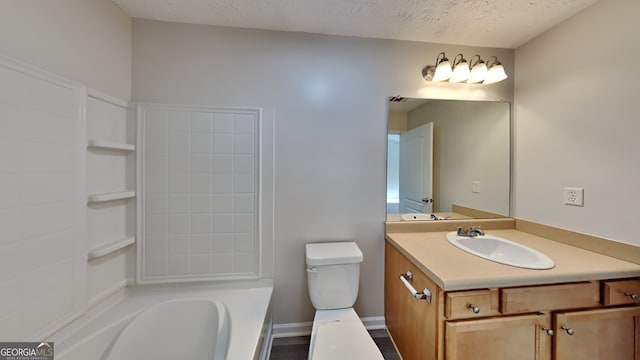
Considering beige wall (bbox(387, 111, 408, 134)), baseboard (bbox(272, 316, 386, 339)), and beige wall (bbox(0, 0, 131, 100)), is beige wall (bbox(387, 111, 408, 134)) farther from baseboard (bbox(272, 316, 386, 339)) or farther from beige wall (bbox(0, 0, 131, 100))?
beige wall (bbox(0, 0, 131, 100))

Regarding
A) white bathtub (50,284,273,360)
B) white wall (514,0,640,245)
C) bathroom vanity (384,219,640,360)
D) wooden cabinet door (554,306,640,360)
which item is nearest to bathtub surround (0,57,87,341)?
white bathtub (50,284,273,360)

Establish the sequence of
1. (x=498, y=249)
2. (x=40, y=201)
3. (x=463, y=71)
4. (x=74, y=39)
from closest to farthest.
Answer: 1. (x=40, y=201)
2. (x=74, y=39)
3. (x=498, y=249)
4. (x=463, y=71)

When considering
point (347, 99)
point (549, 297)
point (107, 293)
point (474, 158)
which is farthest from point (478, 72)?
point (107, 293)

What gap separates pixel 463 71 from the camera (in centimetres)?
166

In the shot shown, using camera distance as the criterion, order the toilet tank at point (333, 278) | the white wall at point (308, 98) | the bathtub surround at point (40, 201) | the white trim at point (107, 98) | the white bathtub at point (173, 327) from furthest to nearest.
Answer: the white wall at point (308, 98) → the toilet tank at point (333, 278) → the white trim at point (107, 98) → the white bathtub at point (173, 327) → the bathtub surround at point (40, 201)

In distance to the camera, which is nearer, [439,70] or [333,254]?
[333,254]

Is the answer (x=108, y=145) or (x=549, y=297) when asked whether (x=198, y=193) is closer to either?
(x=108, y=145)

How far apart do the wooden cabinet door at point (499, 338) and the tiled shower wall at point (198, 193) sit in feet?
4.11

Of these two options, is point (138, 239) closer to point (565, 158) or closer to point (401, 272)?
point (401, 272)

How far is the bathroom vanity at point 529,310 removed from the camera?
1025mm

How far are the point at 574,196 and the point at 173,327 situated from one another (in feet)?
8.70

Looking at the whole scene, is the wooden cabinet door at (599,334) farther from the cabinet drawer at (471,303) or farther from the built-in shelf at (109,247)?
the built-in shelf at (109,247)

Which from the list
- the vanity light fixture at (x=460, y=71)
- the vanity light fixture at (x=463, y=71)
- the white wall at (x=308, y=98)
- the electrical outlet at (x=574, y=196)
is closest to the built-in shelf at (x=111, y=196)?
the white wall at (x=308, y=98)

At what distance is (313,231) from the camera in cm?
170
